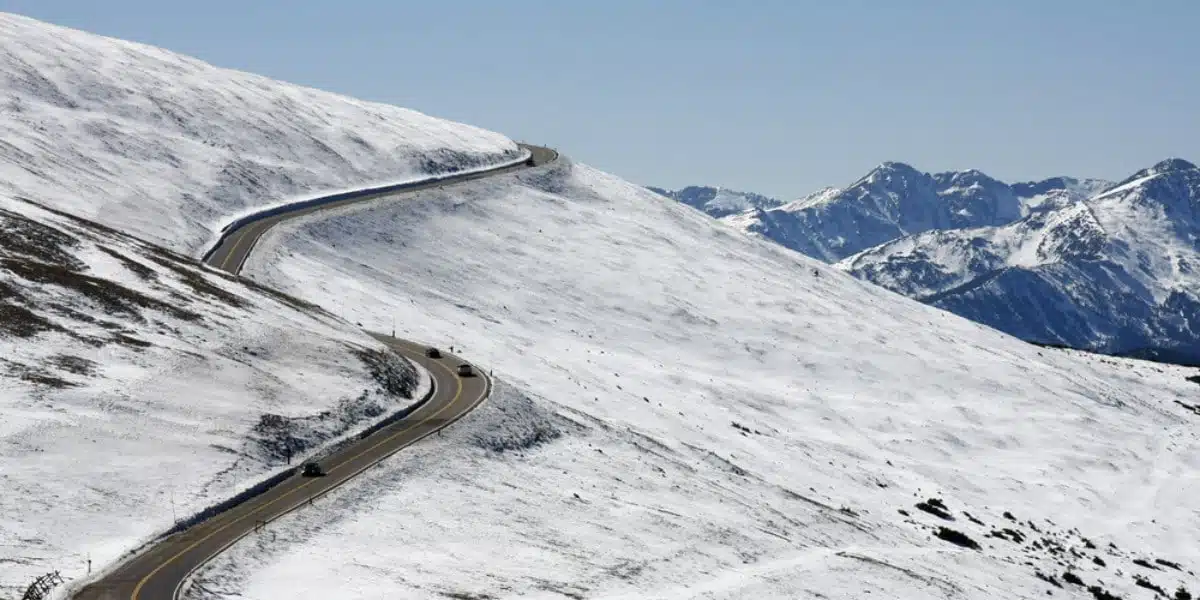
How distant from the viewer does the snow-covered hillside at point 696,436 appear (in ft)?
166

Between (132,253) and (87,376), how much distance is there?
23.8 m

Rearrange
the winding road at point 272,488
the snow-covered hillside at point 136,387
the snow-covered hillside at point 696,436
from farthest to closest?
the snow-covered hillside at point 696,436 < the snow-covered hillside at point 136,387 < the winding road at point 272,488

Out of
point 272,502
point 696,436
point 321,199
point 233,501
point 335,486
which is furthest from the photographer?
point 321,199

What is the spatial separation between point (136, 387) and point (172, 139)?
74726 mm

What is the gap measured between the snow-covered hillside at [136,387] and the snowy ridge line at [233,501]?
1.36ft

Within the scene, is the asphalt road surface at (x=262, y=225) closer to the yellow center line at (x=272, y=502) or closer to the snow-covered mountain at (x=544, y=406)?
the snow-covered mountain at (x=544, y=406)

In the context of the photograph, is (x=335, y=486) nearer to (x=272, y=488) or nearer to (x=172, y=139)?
(x=272, y=488)

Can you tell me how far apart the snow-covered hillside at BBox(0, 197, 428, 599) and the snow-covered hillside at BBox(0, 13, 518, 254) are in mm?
21740

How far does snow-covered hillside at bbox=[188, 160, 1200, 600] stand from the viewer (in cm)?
5050

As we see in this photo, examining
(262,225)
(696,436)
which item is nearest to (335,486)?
(696,436)

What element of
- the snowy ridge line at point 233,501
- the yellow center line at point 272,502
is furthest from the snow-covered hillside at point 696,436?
the snowy ridge line at point 233,501

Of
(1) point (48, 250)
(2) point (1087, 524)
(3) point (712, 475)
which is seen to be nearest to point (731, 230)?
(2) point (1087, 524)

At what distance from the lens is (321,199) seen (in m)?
122

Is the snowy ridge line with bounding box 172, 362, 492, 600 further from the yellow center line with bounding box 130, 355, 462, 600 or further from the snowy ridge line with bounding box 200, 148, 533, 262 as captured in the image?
the snowy ridge line with bounding box 200, 148, 533, 262
